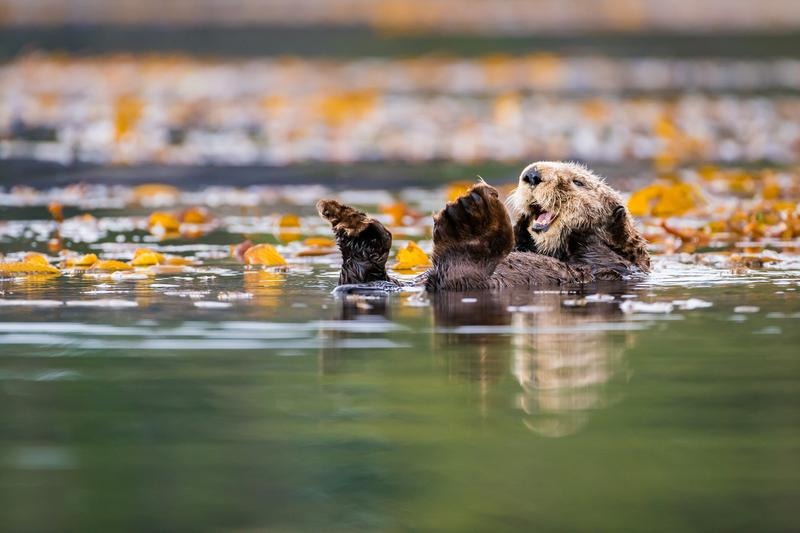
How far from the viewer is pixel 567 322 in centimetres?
563

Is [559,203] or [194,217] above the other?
[194,217]

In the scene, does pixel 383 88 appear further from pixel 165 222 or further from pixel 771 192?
pixel 165 222

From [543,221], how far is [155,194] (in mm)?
6342

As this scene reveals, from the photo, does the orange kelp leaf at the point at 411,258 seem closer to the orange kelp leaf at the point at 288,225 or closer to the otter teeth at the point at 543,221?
the otter teeth at the point at 543,221

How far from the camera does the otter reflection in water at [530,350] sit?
4270 mm

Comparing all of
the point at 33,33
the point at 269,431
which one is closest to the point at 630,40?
the point at 33,33

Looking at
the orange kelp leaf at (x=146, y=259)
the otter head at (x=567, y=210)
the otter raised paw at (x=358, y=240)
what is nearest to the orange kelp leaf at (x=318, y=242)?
the orange kelp leaf at (x=146, y=259)

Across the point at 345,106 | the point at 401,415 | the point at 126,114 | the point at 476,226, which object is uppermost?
the point at 345,106

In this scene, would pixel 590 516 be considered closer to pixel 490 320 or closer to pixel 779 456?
pixel 779 456

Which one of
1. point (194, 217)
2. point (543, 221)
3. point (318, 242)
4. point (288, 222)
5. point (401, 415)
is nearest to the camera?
point (401, 415)

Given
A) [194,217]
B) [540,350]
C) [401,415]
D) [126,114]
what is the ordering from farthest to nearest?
[126,114]
[194,217]
[540,350]
[401,415]

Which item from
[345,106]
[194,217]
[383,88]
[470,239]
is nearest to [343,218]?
[470,239]

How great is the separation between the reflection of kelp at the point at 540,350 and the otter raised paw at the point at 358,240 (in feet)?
1.12

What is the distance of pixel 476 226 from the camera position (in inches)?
233
